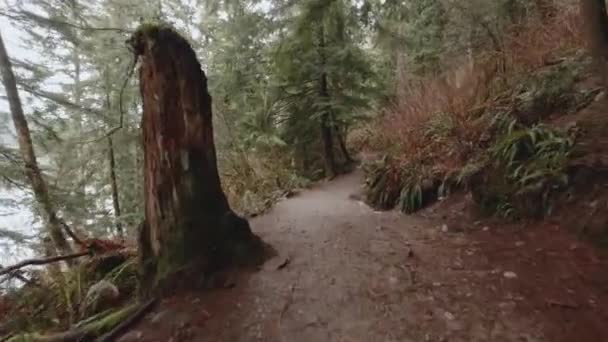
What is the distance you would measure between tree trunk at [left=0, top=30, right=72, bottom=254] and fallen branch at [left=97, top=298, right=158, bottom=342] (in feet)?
13.4

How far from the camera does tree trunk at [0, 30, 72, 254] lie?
5.57 meters

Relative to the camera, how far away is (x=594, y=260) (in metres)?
2.35

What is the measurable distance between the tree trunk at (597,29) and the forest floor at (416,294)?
1.59 m

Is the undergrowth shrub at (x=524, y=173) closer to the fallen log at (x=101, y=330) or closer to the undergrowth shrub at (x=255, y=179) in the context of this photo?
the fallen log at (x=101, y=330)

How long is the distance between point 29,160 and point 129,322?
17.5ft

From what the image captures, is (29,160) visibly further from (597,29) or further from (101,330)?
(597,29)

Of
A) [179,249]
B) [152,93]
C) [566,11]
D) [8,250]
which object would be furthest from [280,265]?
[566,11]

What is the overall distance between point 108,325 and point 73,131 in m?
9.58

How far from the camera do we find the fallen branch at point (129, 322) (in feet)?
7.63

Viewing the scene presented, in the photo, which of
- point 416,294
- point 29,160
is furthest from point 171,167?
point 29,160

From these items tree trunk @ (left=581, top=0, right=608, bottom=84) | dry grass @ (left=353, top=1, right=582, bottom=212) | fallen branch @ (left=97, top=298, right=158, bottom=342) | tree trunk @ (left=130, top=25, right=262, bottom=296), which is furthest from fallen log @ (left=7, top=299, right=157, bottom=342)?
tree trunk @ (left=581, top=0, right=608, bottom=84)

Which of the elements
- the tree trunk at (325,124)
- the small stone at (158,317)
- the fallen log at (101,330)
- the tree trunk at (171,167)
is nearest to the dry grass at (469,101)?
the tree trunk at (325,124)

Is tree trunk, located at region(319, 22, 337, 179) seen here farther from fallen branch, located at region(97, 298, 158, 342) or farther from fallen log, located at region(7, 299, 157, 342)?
fallen log, located at region(7, 299, 157, 342)

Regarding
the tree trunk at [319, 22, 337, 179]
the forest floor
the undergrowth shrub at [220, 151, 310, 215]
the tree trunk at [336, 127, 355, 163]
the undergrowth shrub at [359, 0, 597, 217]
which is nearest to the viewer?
the forest floor
